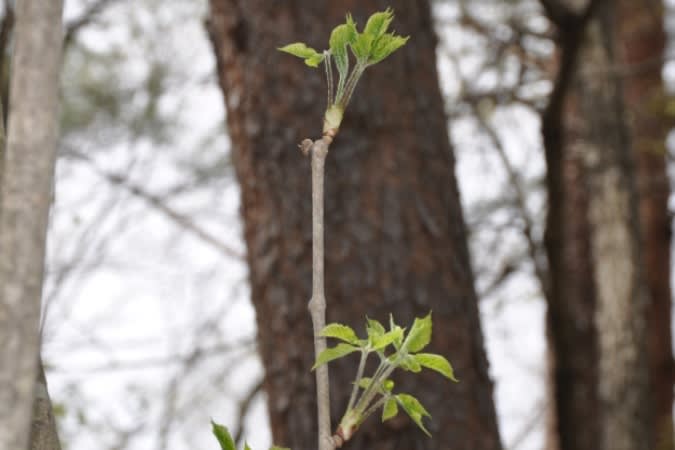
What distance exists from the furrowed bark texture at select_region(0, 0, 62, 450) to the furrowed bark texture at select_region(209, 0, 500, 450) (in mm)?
1289

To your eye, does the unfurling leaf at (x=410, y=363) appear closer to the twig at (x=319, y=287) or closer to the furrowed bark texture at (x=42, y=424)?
the twig at (x=319, y=287)

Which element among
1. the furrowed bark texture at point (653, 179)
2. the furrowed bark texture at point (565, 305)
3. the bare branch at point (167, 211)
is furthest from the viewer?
the furrowed bark texture at point (653, 179)

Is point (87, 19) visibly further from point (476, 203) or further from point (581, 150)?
point (476, 203)

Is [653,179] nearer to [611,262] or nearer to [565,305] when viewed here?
[611,262]

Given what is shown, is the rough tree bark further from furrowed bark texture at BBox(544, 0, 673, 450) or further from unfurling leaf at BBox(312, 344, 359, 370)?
unfurling leaf at BBox(312, 344, 359, 370)

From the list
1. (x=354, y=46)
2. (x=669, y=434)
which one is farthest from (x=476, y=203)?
(x=354, y=46)

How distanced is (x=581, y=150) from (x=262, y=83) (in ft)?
4.63

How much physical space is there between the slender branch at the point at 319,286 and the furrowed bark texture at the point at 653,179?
4288mm

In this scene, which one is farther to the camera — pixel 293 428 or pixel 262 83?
pixel 262 83

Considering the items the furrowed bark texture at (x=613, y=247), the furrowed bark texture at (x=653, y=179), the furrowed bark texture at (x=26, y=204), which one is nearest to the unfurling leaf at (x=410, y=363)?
the furrowed bark texture at (x=26, y=204)

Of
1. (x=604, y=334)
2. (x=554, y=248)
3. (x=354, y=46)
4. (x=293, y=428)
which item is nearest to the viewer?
(x=354, y=46)

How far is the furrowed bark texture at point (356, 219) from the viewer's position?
1.60 metres

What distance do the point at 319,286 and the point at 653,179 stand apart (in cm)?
481

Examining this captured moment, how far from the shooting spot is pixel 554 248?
2666mm
